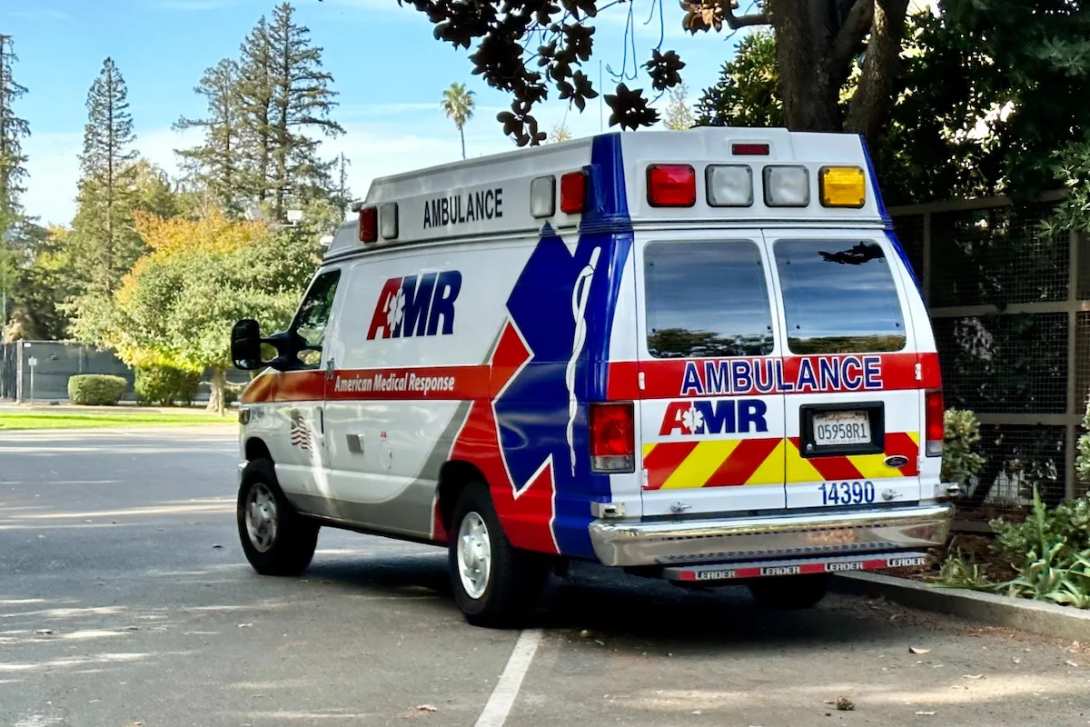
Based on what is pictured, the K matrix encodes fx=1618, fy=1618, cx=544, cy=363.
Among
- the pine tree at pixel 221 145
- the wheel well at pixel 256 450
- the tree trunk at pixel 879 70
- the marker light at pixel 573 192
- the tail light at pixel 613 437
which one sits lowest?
the wheel well at pixel 256 450

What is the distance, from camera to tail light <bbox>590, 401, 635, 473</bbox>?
307 inches

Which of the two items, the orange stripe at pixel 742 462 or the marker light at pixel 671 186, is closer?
the orange stripe at pixel 742 462

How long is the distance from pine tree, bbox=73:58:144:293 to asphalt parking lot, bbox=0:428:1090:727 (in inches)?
2998

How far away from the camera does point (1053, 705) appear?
22.7 ft

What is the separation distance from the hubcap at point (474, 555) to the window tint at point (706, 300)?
1.64m

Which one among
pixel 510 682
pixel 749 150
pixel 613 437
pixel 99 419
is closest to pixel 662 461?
pixel 613 437

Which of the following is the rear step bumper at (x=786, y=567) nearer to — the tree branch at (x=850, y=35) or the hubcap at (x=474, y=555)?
the hubcap at (x=474, y=555)

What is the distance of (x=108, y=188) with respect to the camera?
284 feet

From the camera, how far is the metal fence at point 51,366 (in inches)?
2441

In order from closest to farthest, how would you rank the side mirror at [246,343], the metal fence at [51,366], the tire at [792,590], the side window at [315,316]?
the tire at [792,590] < the side window at [315,316] < the side mirror at [246,343] < the metal fence at [51,366]

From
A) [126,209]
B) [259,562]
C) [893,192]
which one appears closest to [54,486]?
[259,562]

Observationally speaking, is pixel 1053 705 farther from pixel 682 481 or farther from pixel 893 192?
pixel 893 192

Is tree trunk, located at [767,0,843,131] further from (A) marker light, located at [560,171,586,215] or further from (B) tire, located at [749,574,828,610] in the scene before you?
(A) marker light, located at [560,171,586,215]

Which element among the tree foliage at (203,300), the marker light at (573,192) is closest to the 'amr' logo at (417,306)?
the marker light at (573,192)
